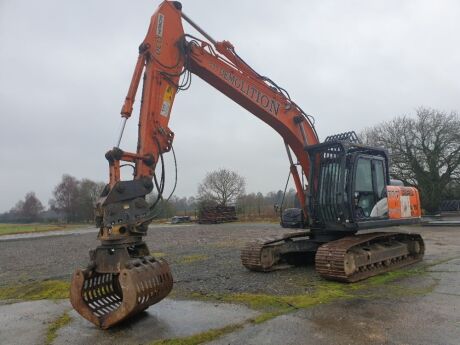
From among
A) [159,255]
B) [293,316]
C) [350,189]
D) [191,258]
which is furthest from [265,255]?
[159,255]

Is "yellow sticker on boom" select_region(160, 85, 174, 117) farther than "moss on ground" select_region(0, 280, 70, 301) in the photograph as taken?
No

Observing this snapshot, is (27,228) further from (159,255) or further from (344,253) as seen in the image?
(344,253)

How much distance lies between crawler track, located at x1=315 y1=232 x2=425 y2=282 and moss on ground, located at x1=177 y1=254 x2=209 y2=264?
14.4 ft

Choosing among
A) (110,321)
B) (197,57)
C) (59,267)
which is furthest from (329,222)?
(59,267)

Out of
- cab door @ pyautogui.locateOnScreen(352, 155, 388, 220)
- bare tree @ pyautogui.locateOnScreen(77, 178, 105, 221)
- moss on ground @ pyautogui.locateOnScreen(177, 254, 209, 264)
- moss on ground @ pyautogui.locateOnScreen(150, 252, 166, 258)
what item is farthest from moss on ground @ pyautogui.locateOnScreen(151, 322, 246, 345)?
bare tree @ pyautogui.locateOnScreen(77, 178, 105, 221)

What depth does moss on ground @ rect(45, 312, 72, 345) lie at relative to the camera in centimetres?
484

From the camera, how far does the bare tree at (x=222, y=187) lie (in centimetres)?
5781

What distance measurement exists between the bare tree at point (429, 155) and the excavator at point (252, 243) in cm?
2476

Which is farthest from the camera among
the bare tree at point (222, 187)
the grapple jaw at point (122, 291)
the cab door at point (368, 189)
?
the bare tree at point (222, 187)

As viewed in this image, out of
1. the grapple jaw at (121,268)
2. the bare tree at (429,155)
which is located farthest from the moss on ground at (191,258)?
the bare tree at (429,155)

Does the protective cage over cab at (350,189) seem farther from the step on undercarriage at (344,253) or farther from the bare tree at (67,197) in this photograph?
the bare tree at (67,197)

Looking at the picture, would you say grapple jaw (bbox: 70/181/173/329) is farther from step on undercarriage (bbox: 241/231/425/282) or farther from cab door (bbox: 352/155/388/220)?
cab door (bbox: 352/155/388/220)

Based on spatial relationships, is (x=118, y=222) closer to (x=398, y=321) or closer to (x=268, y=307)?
(x=268, y=307)

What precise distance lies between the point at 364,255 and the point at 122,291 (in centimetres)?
474
